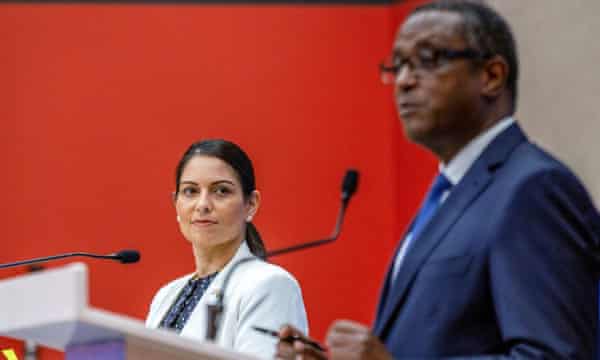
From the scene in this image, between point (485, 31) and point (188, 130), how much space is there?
14.5 ft

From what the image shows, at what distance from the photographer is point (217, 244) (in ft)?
10.6

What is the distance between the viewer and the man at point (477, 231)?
168 centimetres

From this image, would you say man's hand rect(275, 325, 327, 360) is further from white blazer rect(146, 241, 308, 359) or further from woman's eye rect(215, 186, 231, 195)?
woman's eye rect(215, 186, 231, 195)

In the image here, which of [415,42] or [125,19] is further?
[125,19]

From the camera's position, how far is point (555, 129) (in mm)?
4578

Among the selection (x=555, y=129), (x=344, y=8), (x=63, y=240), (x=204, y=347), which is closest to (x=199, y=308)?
(x=204, y=347)

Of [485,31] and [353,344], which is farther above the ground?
[485,31]

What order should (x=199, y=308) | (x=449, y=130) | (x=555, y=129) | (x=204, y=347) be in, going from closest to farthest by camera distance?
1. (x=204, y=347)
2. (x=449, y=130)
3. (x=199, y=308)
4. (x=555, y=129)

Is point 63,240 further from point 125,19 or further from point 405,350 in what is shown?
point 405,350

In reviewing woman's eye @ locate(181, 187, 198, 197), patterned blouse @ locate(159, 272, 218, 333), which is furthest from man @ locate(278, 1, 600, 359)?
woman's eye @ locate(181, 187, 198, 197)

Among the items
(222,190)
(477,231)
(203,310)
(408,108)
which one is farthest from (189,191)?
(477,231)

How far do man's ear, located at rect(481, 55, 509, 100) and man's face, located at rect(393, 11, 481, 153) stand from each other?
Answer: 0.02 metres

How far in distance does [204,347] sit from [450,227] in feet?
1.50

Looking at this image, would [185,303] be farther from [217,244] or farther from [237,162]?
[237,162]
